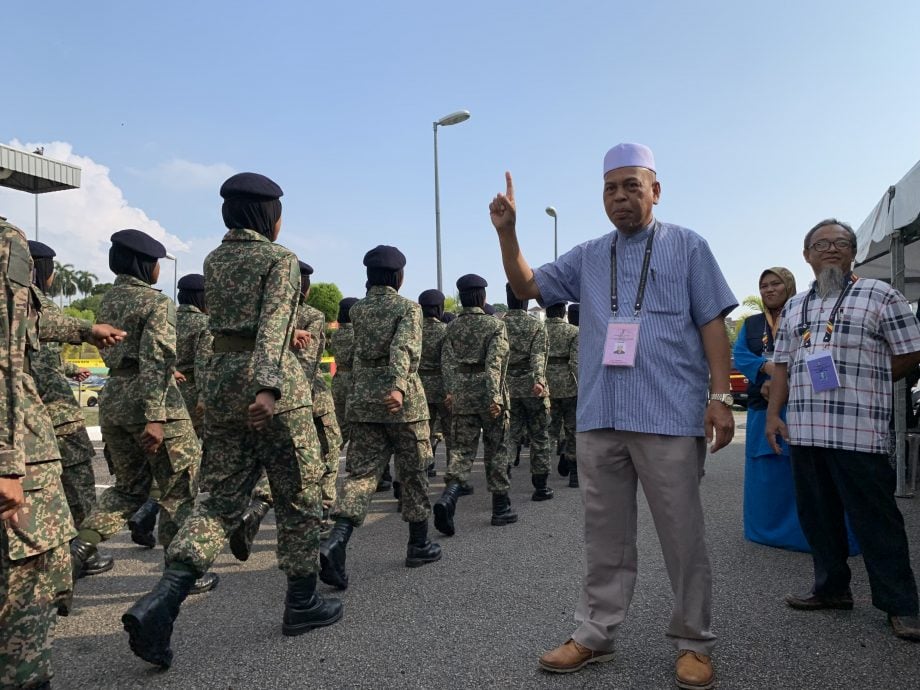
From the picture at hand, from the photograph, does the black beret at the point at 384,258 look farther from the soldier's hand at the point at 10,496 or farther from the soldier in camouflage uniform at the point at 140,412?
the soldier's hand at the point at 10,496

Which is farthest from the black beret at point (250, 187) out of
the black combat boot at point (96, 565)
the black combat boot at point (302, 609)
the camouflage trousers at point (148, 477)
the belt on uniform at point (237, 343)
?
the black combat boot at point (96, 565)

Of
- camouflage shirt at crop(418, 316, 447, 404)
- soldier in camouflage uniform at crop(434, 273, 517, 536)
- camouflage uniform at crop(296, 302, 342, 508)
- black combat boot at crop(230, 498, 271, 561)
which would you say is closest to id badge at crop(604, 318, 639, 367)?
black combat boot at crop(230, 498, 271, 561)

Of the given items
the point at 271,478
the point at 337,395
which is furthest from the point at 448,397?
the point at 271,478

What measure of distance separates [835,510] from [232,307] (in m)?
3.24

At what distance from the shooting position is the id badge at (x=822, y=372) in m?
3.31

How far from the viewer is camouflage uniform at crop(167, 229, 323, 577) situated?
3.12 metres

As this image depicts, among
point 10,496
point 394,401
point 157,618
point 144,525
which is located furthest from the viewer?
point 144,525

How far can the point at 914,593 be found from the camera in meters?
3.09

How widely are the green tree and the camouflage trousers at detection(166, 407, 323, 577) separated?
137ft

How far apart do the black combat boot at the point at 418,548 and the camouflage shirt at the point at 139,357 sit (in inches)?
66.1

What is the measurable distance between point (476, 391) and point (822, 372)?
2.97 meters

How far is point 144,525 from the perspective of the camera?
4844mm

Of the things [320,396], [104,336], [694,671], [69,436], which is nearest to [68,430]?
[69,436]

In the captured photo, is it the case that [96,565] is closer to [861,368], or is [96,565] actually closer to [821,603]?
[821,603]
